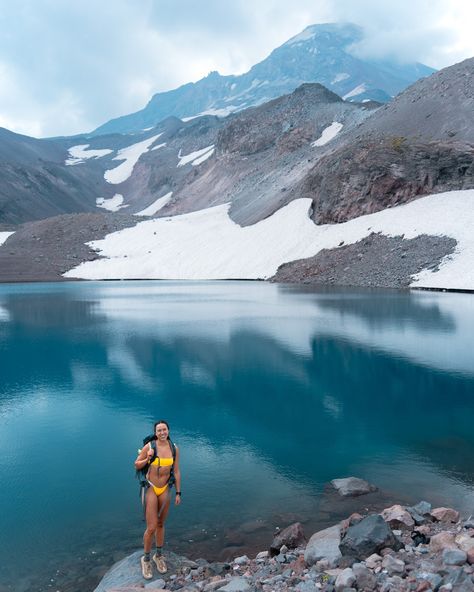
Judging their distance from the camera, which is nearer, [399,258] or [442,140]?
[399,258]

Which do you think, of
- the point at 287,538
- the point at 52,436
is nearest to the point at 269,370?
the point at 52,436

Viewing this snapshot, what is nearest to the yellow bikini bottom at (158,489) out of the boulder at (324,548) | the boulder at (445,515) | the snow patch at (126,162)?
the boulder at (324,548)

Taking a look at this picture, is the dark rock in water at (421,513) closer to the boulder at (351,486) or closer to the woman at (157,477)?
the boulder at (351,486)

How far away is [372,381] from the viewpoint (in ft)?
48.6

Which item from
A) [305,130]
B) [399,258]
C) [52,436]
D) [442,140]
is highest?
[305,130]

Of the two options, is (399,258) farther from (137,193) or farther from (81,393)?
(137,193)

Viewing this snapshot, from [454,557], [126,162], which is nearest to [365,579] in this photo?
[454,557]

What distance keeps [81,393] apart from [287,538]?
925 centimetres

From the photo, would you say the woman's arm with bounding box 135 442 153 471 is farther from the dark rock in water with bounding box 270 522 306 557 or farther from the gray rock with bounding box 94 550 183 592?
the dark rock in water with bounding box 270 522 306 557

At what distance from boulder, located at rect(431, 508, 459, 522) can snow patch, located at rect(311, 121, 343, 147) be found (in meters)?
75.0

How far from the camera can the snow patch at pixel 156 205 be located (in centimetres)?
11638

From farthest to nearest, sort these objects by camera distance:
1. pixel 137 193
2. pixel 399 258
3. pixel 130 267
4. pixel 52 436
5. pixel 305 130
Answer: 1. pixel 137 193
2. pixel 305 130
3. pixel 130 267
4. pixel 399 258
5. pixel 52 436

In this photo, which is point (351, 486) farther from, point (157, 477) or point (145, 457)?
point (145, 457)

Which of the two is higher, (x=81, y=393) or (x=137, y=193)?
(x=137, y=193)
